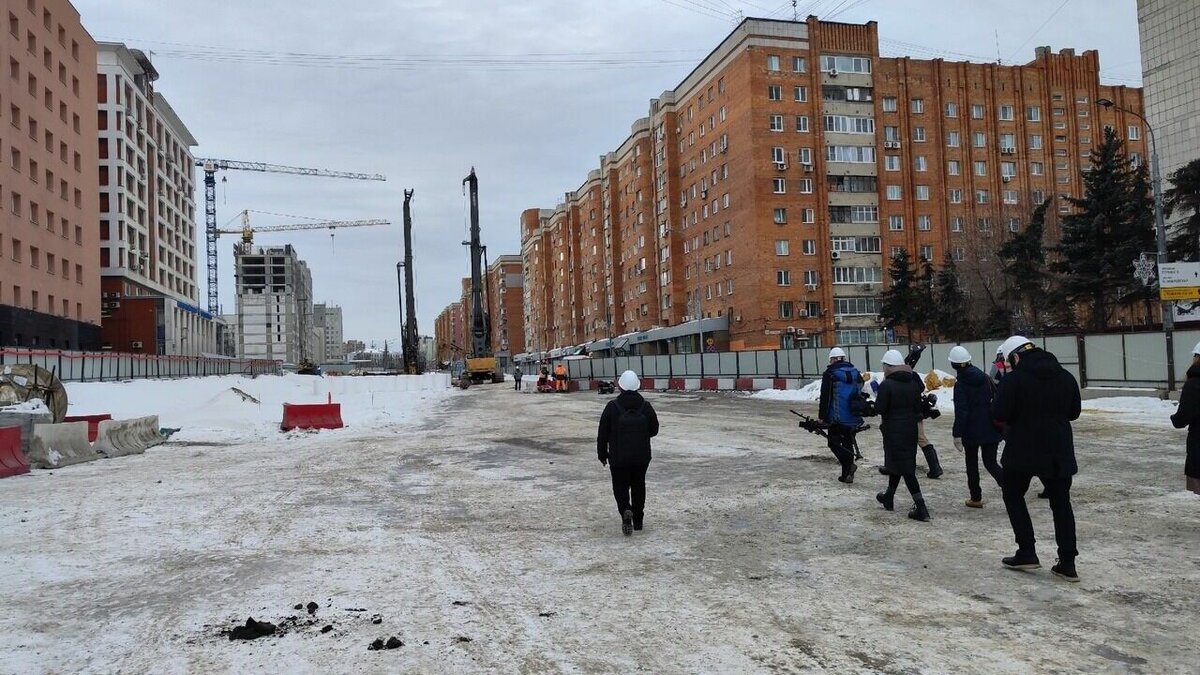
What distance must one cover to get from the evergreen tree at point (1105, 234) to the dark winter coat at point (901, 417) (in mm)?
33582

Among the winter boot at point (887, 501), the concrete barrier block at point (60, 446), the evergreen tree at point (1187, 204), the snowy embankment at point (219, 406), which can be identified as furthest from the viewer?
the evergreen tree at point (1187, 204)

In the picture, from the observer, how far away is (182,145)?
297 ft

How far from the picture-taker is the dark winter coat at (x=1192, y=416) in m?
6.16

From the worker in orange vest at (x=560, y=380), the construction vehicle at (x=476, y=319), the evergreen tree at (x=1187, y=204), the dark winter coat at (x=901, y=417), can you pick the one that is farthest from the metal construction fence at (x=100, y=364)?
the evergreen tree at (x=1187, y=204)

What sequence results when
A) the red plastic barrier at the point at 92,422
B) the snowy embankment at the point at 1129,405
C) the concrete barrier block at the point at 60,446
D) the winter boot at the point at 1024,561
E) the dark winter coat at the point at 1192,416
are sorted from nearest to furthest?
the winter boot at the point at 1024,561 → the dark winter coat at the point at 1192,416 → the concrete barrier block at the point at 60,446 → the red plastic barrier at the point at 92,422 → the snowy embankment at the point at 1129,405

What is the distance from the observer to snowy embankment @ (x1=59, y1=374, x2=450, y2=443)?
804 inches

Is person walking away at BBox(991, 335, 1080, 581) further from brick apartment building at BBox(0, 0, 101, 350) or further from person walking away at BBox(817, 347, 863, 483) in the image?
brick apartment building at BBox(0, 0, 101, 350)

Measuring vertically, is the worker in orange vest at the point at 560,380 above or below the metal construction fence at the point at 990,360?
below

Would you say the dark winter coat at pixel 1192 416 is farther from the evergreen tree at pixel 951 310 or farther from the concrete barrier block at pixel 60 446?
the evergreen tree at pixel 951 310

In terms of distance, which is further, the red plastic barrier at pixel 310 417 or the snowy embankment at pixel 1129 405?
the red plastic barrier at pixel 310 417

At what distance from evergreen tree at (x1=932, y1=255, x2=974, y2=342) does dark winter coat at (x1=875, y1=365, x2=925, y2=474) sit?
4411 cm

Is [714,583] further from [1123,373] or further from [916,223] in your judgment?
[916,223]

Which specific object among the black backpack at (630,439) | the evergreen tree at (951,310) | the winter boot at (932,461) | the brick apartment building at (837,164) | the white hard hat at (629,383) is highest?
the brick apartment building at (837,164)

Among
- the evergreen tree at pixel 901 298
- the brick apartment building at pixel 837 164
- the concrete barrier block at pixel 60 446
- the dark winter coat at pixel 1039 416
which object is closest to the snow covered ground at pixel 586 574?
the dark winter coat at pixel 1039 416
